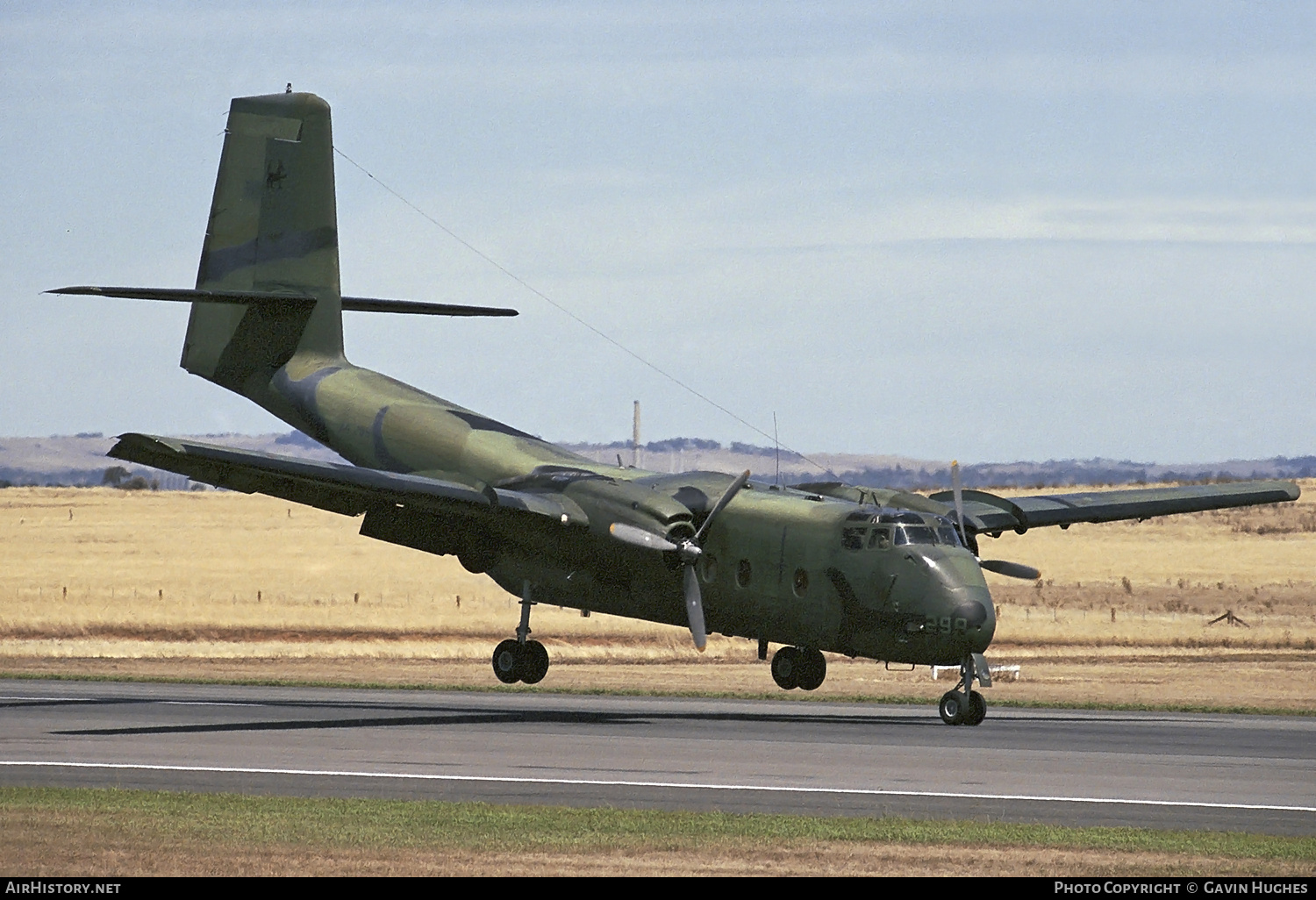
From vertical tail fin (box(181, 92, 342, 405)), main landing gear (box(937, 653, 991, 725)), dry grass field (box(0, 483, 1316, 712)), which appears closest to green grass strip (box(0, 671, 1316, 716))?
dry grass field (box(0, 483, 1316, 712))

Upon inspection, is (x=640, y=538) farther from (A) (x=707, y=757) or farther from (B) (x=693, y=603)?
(A) (x=707, y=757)

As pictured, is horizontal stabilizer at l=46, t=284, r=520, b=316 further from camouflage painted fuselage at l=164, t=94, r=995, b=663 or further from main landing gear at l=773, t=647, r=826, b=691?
main landing gear at l=773, t=647, r=826, b=691

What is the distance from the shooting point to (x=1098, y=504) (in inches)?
1692

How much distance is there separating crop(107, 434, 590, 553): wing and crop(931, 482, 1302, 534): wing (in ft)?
30.3

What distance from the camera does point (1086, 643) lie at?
6150 cm

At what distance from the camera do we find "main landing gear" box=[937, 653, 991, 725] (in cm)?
3231

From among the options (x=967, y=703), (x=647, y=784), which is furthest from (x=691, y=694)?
(x=647, y=784)

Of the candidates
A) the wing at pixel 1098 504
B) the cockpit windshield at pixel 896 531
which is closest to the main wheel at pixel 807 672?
the wing at pixel 1098 504

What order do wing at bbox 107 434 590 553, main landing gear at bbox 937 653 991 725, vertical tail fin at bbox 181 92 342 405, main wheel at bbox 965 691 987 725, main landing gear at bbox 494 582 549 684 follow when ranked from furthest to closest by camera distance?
vertical tail fin at bbox 181 92 342 405 → main landing gear at bbox 494 582 549 684 → wing at bbox 107 434 590 553 → main wheel at bbox 965 691 987 725 → main landing gear at bbox 937 653 991 725

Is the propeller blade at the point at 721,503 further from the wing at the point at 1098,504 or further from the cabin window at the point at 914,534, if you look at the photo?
the wing at the point at 1098,504

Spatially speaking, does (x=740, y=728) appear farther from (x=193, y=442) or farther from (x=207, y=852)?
(x=207, y=852)

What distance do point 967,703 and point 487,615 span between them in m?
40.9

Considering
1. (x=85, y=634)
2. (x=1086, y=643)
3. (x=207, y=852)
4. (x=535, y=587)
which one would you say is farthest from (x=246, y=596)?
(x=207, y=852)

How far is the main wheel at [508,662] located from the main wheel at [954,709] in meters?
Answer: 10.4
